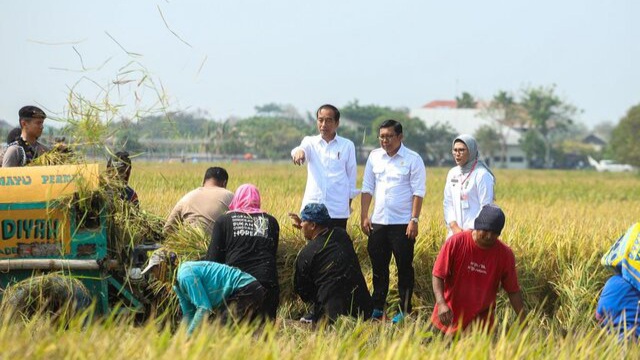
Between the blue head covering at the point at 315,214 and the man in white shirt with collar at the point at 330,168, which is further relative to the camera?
the man in white shirt with collar at the point at 330,168

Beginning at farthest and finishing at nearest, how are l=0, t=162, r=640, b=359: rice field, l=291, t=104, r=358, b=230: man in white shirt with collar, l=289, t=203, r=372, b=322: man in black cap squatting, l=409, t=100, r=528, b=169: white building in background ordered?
l=409, t=100, r=528, b=169: white building in background → l=291, t=104, r=358, b=230: man in white shirt with collar → l=289, t=203, r=372, b=322: man in black cap squatting → l=0, t=162, r=640, b=359: rice field

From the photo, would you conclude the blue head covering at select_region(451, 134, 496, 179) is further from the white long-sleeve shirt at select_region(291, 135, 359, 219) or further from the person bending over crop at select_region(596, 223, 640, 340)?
the person bending over crop at select_region(596, 223, 640, 340)

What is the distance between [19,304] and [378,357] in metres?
3.55

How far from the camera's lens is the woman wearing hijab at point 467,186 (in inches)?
329

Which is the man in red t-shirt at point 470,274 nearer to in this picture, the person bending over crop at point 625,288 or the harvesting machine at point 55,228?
the person bending over crop at point 625,288

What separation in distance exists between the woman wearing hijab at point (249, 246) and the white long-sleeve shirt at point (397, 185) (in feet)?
5.67

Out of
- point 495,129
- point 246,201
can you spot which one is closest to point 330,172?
point 246,201

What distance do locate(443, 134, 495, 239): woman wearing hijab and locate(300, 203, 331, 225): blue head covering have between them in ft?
4.61

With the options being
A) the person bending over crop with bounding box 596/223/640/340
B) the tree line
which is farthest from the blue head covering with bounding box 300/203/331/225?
the tree line

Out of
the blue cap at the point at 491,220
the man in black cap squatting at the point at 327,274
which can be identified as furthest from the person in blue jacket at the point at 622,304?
the man in black cap squatting at the point at 327,274

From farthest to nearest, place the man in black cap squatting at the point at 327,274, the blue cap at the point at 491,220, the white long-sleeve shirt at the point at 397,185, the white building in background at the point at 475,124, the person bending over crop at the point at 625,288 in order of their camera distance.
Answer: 1. the white building in background at the point at 475,124
2. the white long-sleeve shirt at the point at 397,185
3. the man in black cap squatting at the point at 327,274
4. the blue cap at the point at 491,220
5. the person bending over crop at the point at 625,288

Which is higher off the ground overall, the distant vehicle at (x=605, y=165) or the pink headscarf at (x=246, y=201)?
the pink headscarf at (x=246, y=201)

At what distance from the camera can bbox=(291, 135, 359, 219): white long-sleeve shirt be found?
896 cm

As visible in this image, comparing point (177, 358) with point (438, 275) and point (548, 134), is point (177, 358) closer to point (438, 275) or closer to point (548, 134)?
point (438, 275)
